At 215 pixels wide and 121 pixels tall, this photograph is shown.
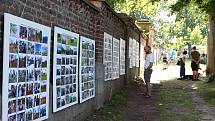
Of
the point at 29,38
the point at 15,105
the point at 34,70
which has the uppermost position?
the point at 29,38

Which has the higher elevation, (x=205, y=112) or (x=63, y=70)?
(x=63, y=70)

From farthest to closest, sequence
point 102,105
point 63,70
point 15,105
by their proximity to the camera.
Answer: point 102,105
point 63,70
point 15,105

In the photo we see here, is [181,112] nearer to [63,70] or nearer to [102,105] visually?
[102,105]

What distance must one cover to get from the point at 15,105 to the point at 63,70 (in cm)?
233

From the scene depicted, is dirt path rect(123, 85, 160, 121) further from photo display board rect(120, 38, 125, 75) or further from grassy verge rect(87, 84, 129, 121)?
photo display board rect(120, 38, 125, 75)

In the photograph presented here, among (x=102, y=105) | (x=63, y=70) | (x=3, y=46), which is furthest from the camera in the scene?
(x=102, y=105)

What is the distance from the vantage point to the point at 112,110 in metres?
11.7

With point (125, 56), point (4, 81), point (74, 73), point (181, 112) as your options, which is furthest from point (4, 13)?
point (125, 56)

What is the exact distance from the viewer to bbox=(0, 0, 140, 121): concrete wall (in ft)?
20.6

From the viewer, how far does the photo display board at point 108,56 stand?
13.0 meters

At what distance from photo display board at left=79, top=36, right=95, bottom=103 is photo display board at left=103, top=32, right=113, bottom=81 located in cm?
191

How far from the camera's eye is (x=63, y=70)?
319 inches

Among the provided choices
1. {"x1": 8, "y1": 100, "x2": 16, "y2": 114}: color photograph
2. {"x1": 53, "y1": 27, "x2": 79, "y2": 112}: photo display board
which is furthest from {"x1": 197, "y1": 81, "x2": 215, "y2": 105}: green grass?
{"x1": 8, "y1": 100, "x2": 16, "y2": 114}: color photograph

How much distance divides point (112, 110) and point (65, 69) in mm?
3723
